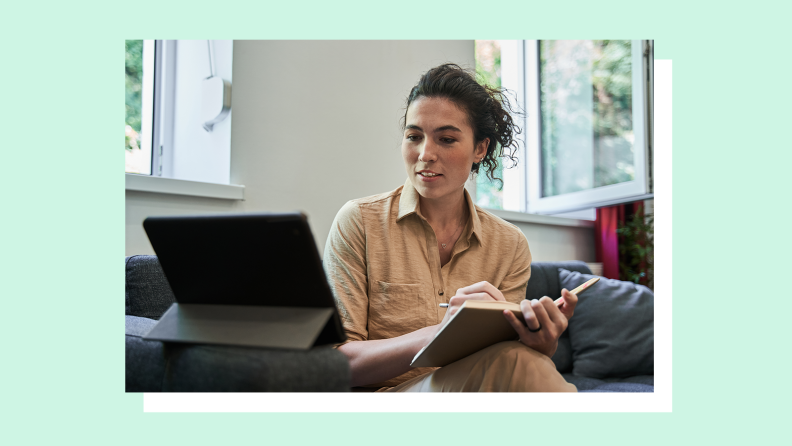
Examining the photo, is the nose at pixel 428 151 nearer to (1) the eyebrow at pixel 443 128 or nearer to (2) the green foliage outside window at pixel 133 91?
(1) the eyebrow at pixel 443 128

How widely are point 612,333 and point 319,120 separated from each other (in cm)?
116

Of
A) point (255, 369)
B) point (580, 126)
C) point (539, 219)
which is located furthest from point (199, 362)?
point (580, 126)

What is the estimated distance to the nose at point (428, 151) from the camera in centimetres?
95

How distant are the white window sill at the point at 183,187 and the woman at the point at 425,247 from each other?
Answer: 0.23 meters

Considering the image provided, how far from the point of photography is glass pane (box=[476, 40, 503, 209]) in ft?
3.73

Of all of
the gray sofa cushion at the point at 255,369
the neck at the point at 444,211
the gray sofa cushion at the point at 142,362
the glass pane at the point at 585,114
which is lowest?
the gray sofa cushion at the point at 142,362

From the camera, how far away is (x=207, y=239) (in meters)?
0.51

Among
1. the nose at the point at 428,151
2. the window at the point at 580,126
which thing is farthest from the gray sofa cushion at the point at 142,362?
the window at the point at 580,126

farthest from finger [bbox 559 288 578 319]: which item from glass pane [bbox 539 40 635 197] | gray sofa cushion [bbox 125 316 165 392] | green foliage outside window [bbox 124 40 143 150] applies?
glass pane [bbox 539 40 635 197]

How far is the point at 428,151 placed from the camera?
95cm

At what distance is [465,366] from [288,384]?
39cm

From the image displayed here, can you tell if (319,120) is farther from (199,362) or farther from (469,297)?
(199,362)

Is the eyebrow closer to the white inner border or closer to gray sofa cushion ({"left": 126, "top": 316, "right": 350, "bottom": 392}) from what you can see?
the white inner border

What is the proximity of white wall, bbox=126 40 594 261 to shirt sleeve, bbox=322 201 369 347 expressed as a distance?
177 millimetres
